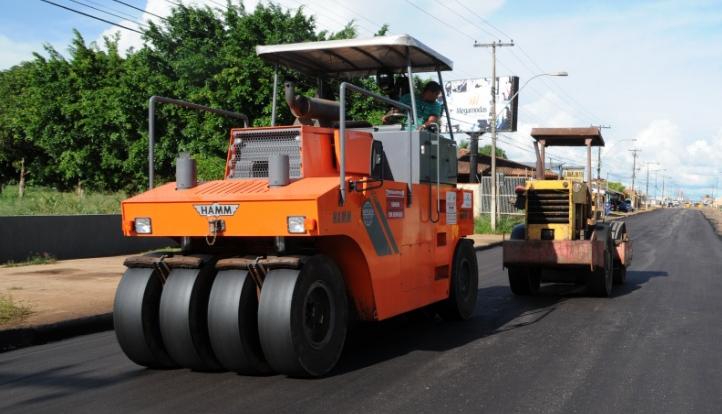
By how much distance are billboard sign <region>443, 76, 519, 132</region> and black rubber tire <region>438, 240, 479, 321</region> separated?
134ft

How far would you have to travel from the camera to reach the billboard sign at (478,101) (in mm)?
49156

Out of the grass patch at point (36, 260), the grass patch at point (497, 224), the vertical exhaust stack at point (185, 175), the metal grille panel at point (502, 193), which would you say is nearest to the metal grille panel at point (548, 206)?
the vertical exhaust stack at point (185, 175)

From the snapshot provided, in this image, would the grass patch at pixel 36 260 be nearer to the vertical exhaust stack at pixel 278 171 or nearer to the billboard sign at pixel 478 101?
the vertical exhaust stack at pixel 278 171

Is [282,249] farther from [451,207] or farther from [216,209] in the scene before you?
[451,207]

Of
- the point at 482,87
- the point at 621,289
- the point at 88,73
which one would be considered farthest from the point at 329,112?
the point at 482,87

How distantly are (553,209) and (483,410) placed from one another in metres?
6.92

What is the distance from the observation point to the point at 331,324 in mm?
5930

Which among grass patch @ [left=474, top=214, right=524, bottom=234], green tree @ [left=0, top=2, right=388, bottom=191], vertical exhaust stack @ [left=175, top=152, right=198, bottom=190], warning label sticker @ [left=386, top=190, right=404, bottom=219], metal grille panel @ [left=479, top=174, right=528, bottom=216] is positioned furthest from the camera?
metal grille panel @ [left=479, top=174, right=528, bottom=216]

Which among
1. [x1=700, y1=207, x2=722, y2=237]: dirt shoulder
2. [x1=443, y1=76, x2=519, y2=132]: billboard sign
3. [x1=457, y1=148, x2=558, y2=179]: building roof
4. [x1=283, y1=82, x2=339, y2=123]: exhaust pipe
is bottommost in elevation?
[x1=700, y1=207, x2=722, y2=237]: dirt shoulder

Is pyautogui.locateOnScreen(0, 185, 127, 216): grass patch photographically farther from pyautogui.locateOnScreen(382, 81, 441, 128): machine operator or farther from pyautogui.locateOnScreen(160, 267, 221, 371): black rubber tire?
pyautogui.locateOnScreen(160, 267, 221, 371): black rubber tire

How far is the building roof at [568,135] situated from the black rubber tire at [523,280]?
2.36m

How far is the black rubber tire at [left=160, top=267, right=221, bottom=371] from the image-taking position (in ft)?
18.8

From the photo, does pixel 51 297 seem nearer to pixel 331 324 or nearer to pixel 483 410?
pixel 331 324

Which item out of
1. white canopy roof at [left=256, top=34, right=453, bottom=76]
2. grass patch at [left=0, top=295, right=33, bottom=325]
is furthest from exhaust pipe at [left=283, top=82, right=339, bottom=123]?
grass patch at [left=0, top=295, right=33, bottom=325]
